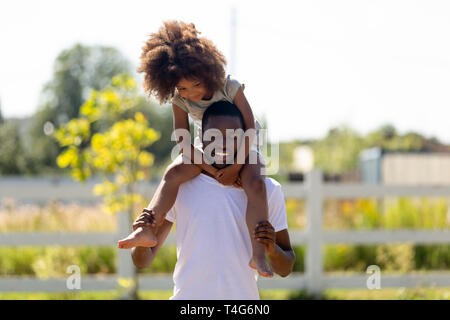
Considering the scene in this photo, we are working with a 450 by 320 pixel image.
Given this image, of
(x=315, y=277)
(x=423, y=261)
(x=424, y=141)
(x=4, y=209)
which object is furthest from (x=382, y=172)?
(x=424, y=141)

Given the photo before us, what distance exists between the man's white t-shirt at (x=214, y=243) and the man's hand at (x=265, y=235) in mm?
156

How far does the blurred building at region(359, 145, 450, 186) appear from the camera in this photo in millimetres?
13891

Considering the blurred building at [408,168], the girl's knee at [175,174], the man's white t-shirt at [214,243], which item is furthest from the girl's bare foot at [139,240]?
the blurred building at [408,168]

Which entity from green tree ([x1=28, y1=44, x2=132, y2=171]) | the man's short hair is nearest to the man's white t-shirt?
the man's short hair

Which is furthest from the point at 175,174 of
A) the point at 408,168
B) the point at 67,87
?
the point at 67,87

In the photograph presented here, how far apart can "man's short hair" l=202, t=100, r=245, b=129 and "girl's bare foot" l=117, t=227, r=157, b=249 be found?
0.50 m

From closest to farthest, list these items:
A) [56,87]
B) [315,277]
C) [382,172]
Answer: [315,277] < [382,172] < [56,87]

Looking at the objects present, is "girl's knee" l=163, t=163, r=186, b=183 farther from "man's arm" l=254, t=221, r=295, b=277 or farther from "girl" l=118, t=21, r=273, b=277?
"man's arm" l=254, t=221, r=295, b=277

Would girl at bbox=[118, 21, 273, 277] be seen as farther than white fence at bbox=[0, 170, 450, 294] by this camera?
No

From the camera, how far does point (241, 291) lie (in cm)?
207

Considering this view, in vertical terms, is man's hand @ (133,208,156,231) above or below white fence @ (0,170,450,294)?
above
